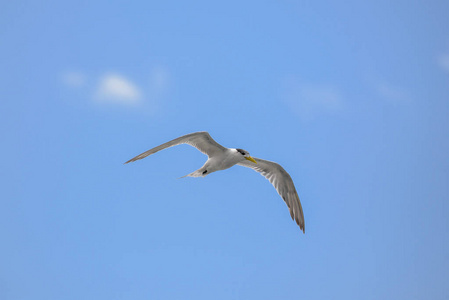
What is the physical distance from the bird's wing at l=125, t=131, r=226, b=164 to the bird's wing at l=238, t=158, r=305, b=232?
9.42ft

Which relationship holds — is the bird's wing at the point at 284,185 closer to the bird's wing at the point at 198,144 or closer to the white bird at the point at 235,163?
the white bird at the point at 235,163

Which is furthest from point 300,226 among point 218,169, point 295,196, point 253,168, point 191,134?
point 191,134

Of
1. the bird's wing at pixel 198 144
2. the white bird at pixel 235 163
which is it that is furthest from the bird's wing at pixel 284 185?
the bird's wing at pixel 198 144

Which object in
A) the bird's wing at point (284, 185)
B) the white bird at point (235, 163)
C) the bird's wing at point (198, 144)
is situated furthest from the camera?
the bird's wing at point (284, 185)

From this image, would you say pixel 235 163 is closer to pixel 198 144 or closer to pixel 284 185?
pixel 198 144

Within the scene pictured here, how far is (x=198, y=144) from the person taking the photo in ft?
56.3

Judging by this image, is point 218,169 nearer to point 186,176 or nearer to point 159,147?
point 186,176

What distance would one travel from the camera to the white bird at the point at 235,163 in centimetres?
1661

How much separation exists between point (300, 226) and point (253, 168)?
307cm

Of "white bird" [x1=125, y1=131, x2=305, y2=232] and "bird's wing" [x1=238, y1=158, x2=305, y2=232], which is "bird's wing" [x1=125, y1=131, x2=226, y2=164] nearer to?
"white bird" [x1=125, y1=131, x2=305, y2=232]

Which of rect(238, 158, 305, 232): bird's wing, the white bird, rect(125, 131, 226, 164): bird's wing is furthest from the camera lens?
rect(238, 158, 305, 232): bird's wing

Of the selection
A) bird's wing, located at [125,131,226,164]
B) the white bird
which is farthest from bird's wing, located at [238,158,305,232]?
bird's wing, located at [125,131,226,164]

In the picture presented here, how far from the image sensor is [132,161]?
1591cm

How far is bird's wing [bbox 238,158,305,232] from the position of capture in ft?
65.2
